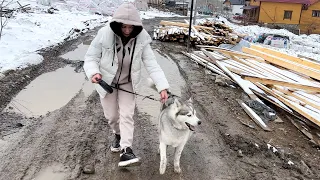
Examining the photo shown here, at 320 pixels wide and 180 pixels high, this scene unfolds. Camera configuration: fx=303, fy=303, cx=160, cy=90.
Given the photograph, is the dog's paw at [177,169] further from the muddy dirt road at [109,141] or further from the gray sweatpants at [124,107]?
the gray sweatpants at [124,107]

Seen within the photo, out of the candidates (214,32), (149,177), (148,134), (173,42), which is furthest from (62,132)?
(214,32)

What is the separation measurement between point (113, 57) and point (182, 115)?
3.80ft

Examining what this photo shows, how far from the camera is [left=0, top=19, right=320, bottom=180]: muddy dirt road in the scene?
4191 mm

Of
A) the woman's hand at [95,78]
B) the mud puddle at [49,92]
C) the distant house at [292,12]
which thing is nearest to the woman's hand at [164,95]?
the woman's hand at [95,78]

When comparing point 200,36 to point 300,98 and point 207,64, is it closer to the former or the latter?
point 207,64

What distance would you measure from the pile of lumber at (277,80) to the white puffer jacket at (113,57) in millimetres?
2993

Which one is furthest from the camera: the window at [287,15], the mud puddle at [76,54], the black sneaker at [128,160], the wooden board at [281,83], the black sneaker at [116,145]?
the window at [287,15]

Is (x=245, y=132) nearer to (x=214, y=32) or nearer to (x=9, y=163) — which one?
(x=9, y=163)

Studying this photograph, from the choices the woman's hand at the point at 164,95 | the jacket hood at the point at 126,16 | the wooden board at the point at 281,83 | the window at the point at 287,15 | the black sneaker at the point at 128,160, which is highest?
the window at the point at 287,15

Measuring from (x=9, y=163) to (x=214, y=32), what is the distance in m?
15.5

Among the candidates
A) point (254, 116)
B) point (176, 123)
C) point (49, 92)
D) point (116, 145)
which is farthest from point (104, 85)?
point (49, 92)

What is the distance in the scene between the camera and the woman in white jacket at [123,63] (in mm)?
3770

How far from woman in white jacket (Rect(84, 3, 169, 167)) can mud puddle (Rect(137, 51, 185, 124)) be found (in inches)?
45.4

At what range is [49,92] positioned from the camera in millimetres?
7301
